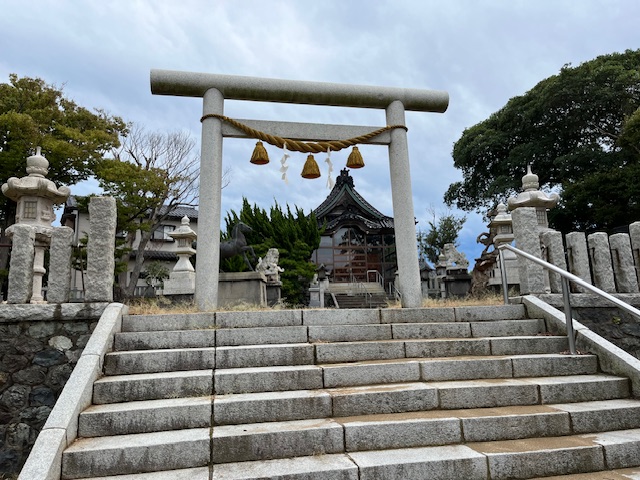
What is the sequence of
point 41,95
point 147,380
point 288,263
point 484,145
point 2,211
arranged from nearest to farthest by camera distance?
point 147,380
point 41,95
point 2,211
point 288,263
point 484,145

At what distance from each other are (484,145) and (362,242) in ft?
30.5

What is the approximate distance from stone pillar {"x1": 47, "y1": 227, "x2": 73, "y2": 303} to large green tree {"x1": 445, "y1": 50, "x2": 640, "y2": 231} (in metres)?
19.7

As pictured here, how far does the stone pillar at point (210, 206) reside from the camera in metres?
5.89

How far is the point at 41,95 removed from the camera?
1608 centimetres

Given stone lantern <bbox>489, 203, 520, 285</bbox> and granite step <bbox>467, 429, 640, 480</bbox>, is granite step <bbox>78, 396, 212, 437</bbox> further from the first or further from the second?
stone lantern <bbox>489, 203, 520, 285</bbox>

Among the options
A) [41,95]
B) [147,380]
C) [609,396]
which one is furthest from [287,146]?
[41,95]

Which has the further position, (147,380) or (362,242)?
(362,242)

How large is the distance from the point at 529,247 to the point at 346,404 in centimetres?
355

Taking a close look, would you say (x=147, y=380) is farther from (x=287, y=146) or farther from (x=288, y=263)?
(x=288, y=263)

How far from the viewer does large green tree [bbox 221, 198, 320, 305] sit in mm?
19219

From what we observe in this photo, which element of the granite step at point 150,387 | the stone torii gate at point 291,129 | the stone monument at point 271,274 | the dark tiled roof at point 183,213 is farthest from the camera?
the dark tiled roof at point 183,213

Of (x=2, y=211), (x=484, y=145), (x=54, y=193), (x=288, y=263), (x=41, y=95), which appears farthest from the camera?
(x=484, y=145)

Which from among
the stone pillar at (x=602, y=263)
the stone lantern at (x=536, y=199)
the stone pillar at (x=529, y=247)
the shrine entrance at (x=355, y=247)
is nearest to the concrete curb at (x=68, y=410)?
the stone pillar at (x=529, y=247)

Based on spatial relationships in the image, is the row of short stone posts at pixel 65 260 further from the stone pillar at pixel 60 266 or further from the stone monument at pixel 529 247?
the stone monument at pixel 529 247
